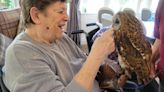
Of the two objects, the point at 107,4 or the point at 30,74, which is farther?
the point at 107,4

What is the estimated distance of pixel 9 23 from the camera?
189 centimetres

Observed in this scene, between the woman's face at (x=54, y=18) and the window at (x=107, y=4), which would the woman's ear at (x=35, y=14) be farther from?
the window at (x=107, y=4)

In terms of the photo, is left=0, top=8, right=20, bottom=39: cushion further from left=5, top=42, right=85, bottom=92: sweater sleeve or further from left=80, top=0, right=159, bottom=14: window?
left=80, top=0, right=159, bottom=14: window

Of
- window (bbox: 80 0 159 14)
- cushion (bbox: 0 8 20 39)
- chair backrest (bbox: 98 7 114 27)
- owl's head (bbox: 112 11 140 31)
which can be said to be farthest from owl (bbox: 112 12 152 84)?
window (bbox: 80 0 159 14)

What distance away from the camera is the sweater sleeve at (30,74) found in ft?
2.70

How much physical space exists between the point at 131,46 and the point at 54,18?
0.35 metres

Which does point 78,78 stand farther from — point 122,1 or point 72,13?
point 122,1

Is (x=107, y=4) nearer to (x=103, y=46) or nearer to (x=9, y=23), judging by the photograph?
(x=9, y=23)

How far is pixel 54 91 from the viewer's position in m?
0.84

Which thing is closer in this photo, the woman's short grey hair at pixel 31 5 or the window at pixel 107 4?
the woman's short grey hair at pixel 31 5

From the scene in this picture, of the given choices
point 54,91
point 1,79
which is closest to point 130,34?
point 54,91

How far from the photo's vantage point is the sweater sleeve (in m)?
0.82

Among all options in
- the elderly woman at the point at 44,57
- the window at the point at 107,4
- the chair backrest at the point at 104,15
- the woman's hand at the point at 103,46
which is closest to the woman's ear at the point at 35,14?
the elderly woman at the point at 44,57

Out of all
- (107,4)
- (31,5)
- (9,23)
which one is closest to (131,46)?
(31,5)
